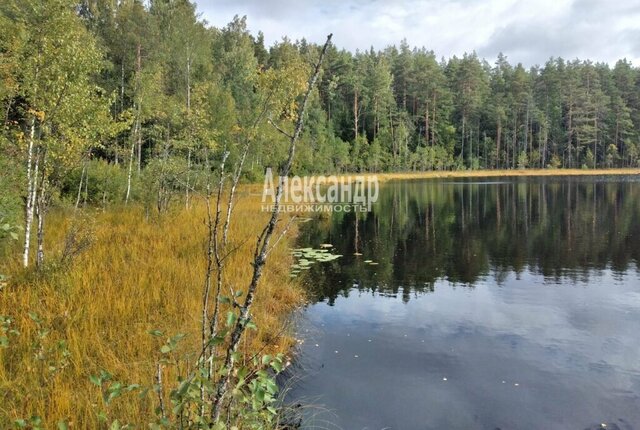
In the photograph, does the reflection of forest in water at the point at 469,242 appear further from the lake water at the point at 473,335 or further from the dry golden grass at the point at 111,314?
the dry golden grass at the point at 111,314

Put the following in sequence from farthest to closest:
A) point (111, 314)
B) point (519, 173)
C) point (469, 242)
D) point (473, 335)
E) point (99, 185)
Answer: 1. point (519, 173)
2. point (99, 185)
3. point (469, 242)
4. point (473, 335)
5. point (111, 314)

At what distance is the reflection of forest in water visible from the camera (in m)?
12.0

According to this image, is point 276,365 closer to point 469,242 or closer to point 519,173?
point 469,242

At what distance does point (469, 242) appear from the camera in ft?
55.0

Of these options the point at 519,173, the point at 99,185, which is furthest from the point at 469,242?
the point at 519,173

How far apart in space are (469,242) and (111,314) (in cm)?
1375

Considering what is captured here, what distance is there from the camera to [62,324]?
17.8ft

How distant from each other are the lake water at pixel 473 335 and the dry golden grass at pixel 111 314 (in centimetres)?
115

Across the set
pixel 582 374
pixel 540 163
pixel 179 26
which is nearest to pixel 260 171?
pixel 179 26

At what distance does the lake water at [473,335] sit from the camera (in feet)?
18.2

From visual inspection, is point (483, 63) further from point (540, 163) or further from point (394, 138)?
point (394, 138)

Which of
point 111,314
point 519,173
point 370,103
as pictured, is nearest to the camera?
point 111,314

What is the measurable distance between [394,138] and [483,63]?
125 ft

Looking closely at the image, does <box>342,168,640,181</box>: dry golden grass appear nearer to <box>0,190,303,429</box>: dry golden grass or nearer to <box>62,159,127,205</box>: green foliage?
<box>62,159,127,205</box>: green foliage
